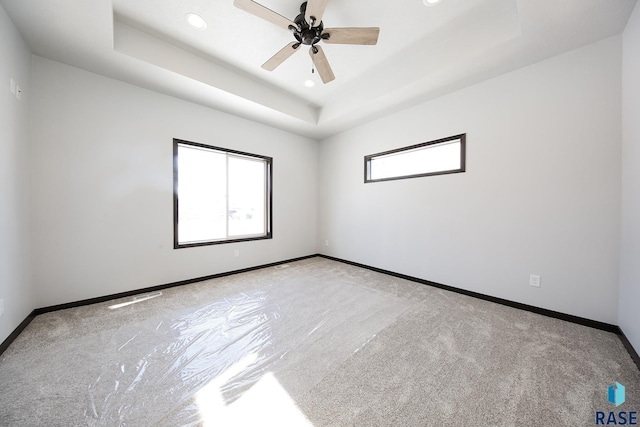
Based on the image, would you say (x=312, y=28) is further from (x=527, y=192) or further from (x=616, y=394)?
(x=616, y=394)

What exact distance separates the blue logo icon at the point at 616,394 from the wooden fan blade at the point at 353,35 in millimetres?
2990

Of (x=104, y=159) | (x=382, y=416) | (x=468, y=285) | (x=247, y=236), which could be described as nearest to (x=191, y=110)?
(x=104, y=159)

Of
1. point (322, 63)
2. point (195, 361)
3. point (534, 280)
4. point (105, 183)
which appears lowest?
point (195, 361)

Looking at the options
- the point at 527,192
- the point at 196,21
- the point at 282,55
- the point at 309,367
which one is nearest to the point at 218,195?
the point at 196,21

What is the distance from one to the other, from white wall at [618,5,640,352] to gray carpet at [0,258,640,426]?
1.00ft

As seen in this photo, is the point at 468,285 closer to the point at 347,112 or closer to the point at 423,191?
the point at 423,191

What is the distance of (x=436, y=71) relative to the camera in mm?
2559

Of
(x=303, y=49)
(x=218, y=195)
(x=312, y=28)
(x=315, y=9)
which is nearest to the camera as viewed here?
(x=315, y=9)

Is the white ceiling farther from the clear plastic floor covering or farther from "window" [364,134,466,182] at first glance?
the clear plastic floor covering

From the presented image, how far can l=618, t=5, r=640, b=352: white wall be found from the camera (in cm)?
174

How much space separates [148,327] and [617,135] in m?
4.74

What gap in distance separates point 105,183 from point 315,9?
302 centimetres

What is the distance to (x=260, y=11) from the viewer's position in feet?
5.95

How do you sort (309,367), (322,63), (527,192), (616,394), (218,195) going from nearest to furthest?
(616,394), (309,367), (322,63), (527,192), (218,195)
